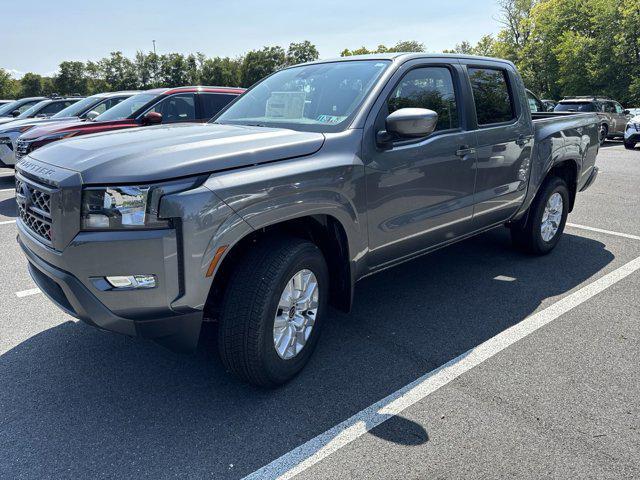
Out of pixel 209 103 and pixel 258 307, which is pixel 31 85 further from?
pixel 258 307

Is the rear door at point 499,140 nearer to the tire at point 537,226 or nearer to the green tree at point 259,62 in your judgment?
the tire at point 537,226

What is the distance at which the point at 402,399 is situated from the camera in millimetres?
2857

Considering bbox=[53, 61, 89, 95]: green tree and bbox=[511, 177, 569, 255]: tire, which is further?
bbox=[53, 61, 89, 95]: green tree

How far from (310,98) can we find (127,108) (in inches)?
246

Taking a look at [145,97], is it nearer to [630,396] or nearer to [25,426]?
[25,426]

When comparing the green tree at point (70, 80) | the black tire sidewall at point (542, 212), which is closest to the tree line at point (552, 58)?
the green tree at point (70, 80)

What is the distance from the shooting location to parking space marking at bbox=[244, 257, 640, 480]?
2359mm

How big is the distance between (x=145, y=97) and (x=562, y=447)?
27.8 feet

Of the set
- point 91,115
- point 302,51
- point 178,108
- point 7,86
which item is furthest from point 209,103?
point 302,51

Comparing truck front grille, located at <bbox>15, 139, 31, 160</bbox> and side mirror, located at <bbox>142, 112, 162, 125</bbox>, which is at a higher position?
side mirror, located at <bbox>142, 112, 162, 125</bbox>

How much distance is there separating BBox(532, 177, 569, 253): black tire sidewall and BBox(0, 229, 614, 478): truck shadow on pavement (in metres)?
0.91

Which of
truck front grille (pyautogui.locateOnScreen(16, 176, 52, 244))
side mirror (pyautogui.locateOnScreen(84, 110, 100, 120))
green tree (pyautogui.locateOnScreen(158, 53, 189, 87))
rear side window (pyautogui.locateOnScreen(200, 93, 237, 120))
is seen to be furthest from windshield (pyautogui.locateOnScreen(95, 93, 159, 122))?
green tree (pyautogui.locateOnScreen(158, 53, 189, 87))

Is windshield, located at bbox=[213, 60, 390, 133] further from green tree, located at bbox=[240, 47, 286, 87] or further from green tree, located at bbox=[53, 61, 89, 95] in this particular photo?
green tree, located at bbox=[240, 47, 286, 87]

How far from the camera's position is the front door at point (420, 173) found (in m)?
3.27
